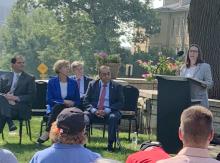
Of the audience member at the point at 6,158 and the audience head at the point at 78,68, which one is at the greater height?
the audience head at the point at 78,68

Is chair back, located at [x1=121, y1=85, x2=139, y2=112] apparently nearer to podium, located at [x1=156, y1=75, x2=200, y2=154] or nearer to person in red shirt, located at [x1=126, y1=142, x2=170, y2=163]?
podium, located at [x1=156, y1=75, x2=200, y2=154]

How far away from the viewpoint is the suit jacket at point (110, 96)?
970 centimetres

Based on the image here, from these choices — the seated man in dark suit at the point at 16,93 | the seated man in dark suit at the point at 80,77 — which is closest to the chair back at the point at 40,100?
the seated man in dark suit at the point at 80,77

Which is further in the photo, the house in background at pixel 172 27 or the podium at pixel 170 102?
the house in background at pixel 172 27

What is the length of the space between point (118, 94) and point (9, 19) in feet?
266

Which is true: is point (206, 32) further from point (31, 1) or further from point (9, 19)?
point (9, 19)

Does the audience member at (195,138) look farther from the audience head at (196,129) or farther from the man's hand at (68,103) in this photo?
the man's hand at (68,103)

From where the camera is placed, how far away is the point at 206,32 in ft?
38.7

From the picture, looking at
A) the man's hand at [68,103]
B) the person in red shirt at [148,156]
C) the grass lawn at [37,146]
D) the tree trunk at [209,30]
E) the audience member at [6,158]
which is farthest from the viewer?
the tree trunk at [209,30]

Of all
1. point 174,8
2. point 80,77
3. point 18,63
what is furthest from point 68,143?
point 174,8

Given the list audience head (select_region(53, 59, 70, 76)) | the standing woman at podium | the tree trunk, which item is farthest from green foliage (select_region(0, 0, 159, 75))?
the standing woman at podium

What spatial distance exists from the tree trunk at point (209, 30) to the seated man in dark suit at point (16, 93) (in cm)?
373

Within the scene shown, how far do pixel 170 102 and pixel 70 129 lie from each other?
3849 mm

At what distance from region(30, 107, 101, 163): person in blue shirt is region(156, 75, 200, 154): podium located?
11.8 feet
